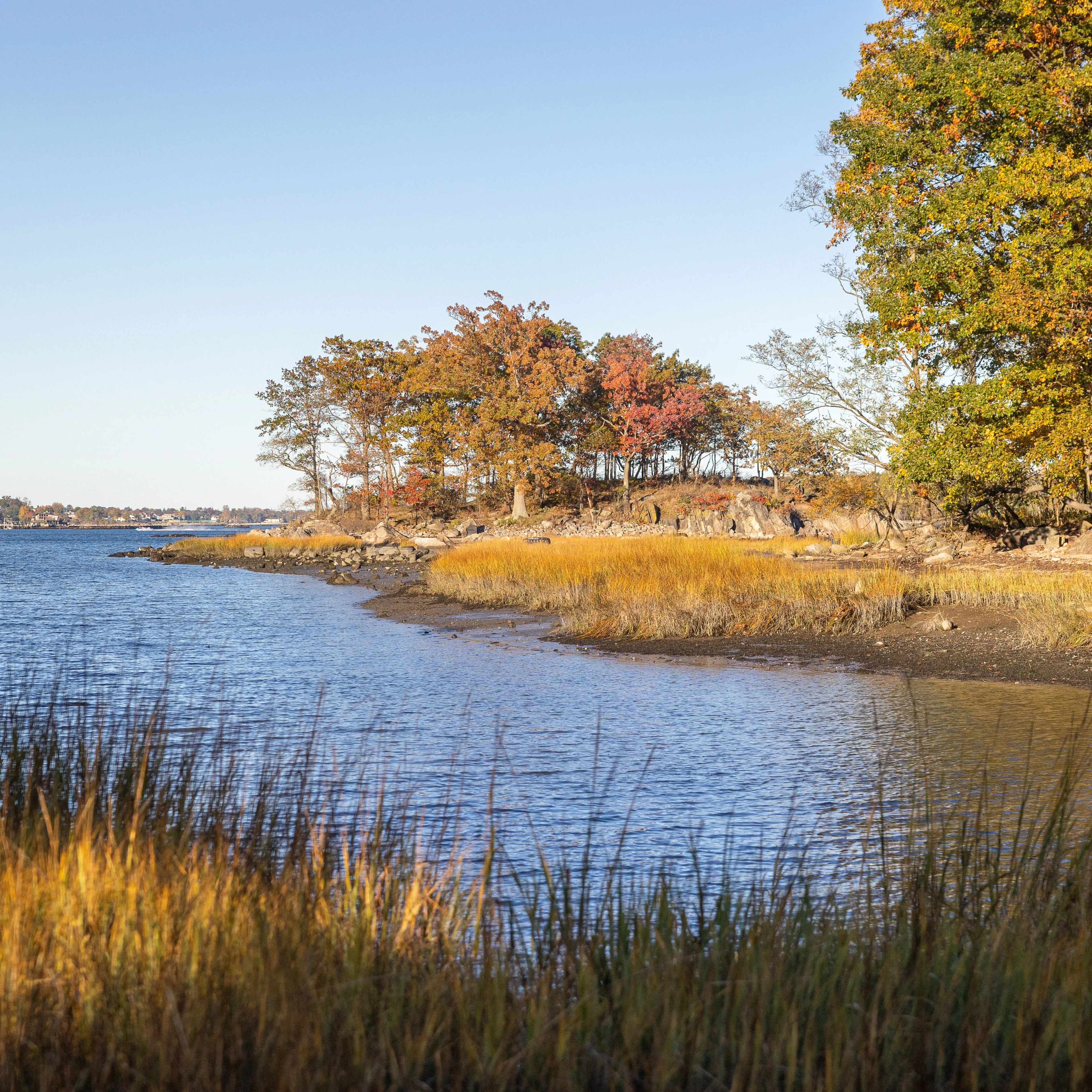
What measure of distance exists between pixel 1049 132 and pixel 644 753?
1616cm

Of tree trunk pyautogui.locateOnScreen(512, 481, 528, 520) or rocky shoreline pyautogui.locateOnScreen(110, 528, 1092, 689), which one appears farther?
tree trunk pyautogui.locateOnScreen(512, 481, 528, 520)

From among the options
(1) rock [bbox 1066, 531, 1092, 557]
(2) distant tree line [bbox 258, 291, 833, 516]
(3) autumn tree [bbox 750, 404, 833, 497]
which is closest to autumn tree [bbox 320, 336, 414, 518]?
(2) distant tree line [bbox 258, 291, 833, 516]

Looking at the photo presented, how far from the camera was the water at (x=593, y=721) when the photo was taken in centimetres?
693

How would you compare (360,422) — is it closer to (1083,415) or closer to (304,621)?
(304,621)

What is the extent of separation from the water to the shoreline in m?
0.42

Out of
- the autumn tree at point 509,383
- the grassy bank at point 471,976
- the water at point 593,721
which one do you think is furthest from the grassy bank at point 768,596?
the autumn tree at point 509,383

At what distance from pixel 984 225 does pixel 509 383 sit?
110ft

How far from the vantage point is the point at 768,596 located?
17562 millimetres

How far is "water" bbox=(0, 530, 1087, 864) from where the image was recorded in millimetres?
6934

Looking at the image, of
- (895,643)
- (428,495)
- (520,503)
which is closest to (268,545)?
(428,495)

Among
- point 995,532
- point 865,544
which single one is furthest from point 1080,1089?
point 865,544

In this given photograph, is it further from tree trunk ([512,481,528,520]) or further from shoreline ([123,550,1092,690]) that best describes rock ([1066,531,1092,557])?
tree trunk ([512,481,528,520])

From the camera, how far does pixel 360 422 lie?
59.7 m

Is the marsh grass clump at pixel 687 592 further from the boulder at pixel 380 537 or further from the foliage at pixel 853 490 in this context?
the boulder at pixel 380 537
